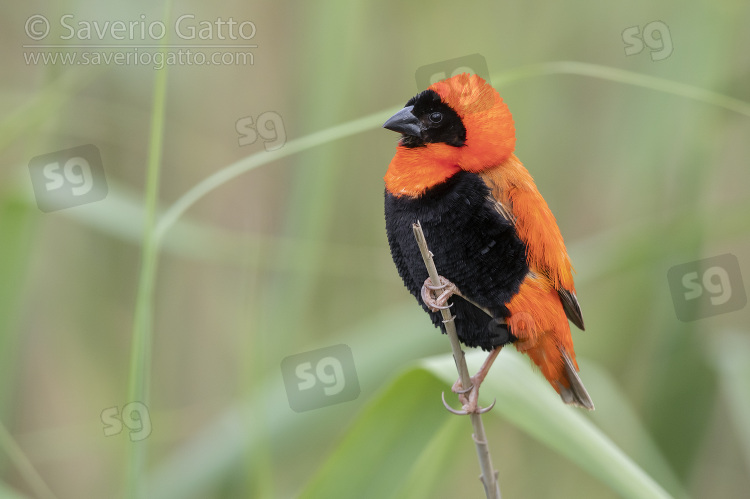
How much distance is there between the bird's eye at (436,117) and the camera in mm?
1217

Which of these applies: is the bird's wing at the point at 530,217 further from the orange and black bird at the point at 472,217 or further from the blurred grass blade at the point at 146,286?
the blurred grass blade at the point at 146,286

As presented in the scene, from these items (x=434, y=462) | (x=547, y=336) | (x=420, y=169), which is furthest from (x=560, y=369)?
(x=420, y=169)

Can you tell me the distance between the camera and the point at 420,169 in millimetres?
A: 1237

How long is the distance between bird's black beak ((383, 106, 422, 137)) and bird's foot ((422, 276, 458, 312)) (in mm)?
239

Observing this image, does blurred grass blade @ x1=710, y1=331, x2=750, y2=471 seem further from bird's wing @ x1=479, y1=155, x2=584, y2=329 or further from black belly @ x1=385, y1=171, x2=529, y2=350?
black belly @ x1=385, y1=171, x2=529, y2=350

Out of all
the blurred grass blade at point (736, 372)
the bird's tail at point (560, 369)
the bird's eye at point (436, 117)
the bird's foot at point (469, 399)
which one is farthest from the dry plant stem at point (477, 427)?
the blurred grass blade at point (736, 372)

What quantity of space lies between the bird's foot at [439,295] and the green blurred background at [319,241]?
315mm

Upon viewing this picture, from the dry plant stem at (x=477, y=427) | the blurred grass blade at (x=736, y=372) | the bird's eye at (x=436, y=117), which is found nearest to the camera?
the dry plant stem at (x=477, y=427)

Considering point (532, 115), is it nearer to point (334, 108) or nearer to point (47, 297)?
point (334, 108)

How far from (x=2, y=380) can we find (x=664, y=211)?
5.72 feet

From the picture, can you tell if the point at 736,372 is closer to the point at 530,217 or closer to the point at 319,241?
the point at 530,217

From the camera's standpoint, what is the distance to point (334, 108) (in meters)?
1.79

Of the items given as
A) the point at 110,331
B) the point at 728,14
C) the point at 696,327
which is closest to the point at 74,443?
the point at 110,331

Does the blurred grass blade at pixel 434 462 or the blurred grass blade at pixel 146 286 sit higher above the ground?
the blurred grass blade at pixel 146 286
